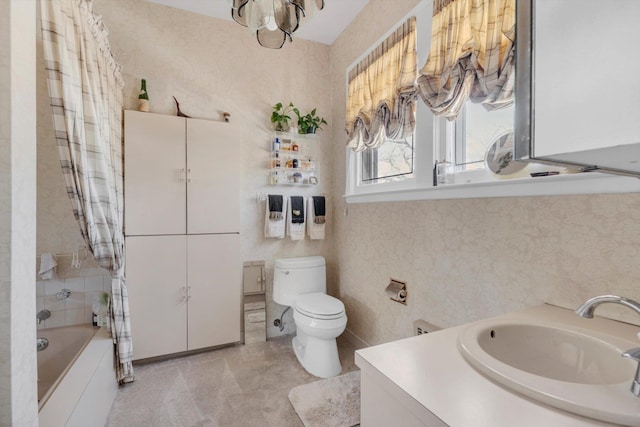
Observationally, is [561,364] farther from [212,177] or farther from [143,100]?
[143,100]

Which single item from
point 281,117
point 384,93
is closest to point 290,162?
point 281,117

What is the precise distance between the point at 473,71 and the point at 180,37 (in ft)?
7.71

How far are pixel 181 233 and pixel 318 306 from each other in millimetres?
1248

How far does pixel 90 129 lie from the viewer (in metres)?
1.45

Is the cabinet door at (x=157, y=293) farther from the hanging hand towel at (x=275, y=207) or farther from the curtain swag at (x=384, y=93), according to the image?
the curtain swag at (x=384, y=93)

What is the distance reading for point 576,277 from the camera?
1.07m

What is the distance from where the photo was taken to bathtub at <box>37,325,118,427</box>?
4.00ft

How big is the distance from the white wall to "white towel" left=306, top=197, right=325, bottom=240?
198 centimetres

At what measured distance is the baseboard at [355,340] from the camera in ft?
7.82

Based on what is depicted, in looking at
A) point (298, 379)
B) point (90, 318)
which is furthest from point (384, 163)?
point (90, 318)

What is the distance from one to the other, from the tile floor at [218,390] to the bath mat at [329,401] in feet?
0.21

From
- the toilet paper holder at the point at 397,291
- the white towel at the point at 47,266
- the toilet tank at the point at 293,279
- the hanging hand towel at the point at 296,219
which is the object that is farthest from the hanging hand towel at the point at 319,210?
the white towel at the point at 47,266

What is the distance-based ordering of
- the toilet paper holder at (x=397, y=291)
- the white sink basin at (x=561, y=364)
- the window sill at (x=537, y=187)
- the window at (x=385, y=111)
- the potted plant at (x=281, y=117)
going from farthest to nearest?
the potted plant at (x=281, y=117) < the toilet paper holder at (x=397, y=291) < the window at (x=385, y=111) < the window sill at (x=537, y=187) < the white sink basin at (x=561, y=364)

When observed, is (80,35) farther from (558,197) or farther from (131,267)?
(558,197)
